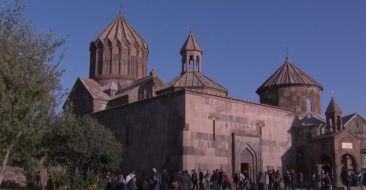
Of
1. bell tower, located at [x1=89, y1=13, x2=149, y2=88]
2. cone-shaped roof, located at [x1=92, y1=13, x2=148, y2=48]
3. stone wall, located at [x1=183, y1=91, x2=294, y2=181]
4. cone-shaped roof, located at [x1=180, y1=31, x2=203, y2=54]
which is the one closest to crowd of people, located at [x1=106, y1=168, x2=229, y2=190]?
stone wall, located at [x1=183, y1=91, x2=294, y2=181]

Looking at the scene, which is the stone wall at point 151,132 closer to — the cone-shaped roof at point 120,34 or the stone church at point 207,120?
the stone church at point 207,120

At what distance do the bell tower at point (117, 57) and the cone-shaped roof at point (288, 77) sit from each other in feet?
23.7

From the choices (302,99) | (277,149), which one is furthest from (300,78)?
(277,149)

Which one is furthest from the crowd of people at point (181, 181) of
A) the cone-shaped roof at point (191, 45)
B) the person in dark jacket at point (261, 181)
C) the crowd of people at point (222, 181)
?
the cone-shaped roof at point (191, 45)

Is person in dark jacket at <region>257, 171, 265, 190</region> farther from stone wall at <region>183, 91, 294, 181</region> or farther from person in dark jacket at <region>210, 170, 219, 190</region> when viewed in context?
stone wall at <region>183, 91, 294, 181</region>

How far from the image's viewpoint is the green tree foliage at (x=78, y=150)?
12312 mm

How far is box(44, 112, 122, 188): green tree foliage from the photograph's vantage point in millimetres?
12312

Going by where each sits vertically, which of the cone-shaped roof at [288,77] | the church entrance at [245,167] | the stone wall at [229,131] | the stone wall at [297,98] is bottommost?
the church entrance at [245,167]

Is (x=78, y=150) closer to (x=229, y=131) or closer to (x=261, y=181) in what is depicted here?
(x=229, y=131)

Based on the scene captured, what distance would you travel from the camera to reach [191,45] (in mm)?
18562

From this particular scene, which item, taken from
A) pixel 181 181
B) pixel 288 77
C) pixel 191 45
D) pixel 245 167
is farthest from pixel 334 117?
pixel 181 181

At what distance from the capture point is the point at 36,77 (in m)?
10.6

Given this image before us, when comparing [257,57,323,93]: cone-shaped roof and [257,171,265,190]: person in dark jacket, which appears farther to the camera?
[257,57,323,93]: cone-shaped roof

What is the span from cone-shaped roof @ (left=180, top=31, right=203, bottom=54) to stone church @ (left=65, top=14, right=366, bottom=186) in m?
0.05
